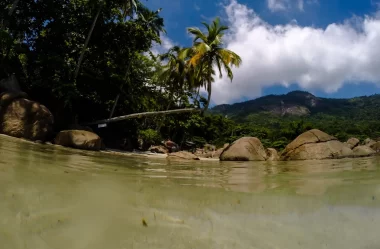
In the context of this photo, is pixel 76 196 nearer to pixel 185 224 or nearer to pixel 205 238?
pixel 185 224

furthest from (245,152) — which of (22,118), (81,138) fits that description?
(22,118)

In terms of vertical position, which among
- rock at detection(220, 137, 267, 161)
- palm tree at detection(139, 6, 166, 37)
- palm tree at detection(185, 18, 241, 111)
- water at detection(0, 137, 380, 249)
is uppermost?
palm tree at detection(139, 6, 166, 37)

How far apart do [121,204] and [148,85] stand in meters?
28.0

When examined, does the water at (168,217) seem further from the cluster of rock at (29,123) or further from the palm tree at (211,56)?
the palm tree at (211,56)

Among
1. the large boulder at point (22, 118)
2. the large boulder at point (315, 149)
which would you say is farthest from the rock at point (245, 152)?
the large boulder at point (22, 118)

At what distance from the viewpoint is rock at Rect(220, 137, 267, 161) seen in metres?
15.8

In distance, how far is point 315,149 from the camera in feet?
51.7

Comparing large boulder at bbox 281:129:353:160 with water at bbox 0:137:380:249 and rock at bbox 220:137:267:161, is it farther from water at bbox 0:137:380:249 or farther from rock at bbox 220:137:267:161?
water at bbox 0:137:380:249

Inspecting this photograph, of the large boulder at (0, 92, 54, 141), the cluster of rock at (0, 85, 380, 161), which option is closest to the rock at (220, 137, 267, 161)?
the cluster of rock at (0, 85, 380, 161)

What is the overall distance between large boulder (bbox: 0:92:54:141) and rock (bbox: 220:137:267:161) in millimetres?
9211

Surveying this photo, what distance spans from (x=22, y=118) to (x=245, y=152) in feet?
35.3

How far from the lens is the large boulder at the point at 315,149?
15.6 meters

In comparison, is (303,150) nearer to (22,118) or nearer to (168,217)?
(22,118)

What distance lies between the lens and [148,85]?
30.2 metres
